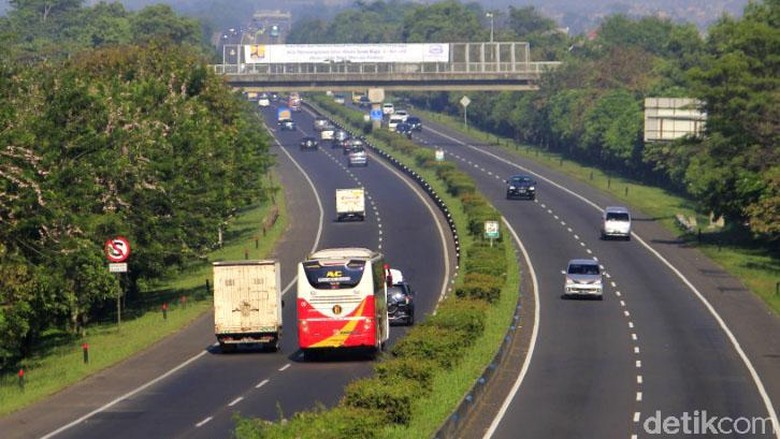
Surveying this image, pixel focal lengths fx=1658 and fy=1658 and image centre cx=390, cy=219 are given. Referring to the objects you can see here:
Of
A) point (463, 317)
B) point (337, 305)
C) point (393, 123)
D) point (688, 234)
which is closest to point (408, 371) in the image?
point (337, 305)

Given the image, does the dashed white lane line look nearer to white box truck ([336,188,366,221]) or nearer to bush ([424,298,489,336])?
bush ([424,298,489,336])

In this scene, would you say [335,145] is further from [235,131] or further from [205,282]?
[205,282]

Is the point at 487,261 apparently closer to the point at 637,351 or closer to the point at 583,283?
the point at 583,283

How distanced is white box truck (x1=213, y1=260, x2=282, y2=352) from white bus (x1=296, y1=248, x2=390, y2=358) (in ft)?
9.35

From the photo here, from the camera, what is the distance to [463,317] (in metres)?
51.2

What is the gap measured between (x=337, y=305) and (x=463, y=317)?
13.1ft

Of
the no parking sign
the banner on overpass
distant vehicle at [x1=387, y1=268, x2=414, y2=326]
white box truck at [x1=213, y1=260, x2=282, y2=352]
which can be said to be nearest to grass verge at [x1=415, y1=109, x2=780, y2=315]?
the banner on overpass

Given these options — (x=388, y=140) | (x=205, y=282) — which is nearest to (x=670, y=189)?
(x=388, y=140)

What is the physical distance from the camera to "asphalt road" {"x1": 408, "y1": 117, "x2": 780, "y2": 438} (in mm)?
40031

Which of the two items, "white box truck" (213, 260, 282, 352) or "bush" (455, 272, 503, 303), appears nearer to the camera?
"white box truck" (213, 260, 282, 352)

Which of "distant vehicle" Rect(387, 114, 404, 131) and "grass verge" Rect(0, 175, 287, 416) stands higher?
"distant vehicle" Rect(387, 114, 404, 131)

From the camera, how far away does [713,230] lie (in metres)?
102

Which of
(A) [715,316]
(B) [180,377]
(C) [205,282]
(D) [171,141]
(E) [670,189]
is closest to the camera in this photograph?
(B) [180,377]

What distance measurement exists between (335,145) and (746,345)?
408 feet
